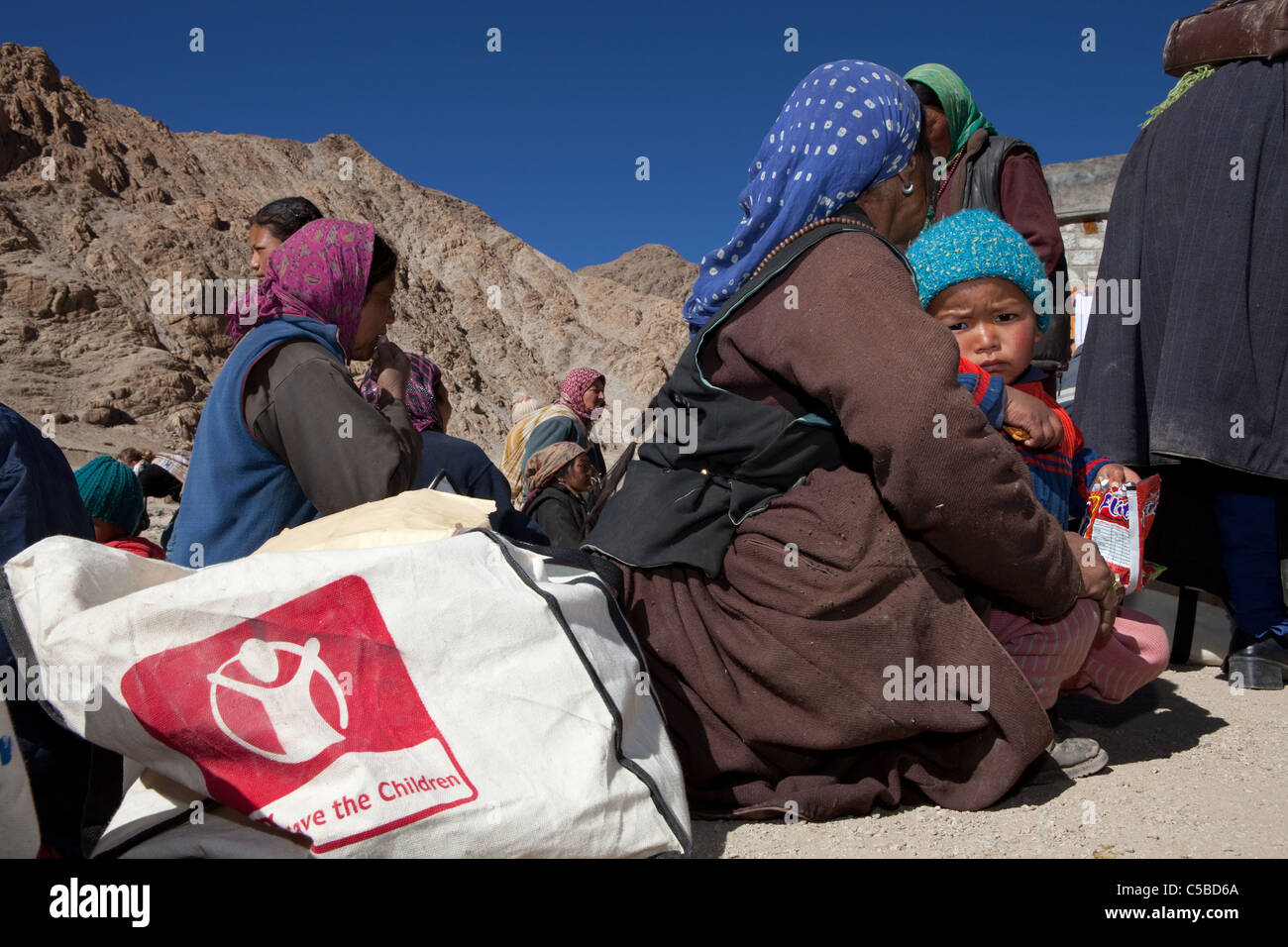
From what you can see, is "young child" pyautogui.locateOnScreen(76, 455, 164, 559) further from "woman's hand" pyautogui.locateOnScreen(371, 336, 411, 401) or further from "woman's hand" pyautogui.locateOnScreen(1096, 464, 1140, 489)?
"woman's hand" pyautogui.locateOnScreen(1096, 464, 1140, 489)

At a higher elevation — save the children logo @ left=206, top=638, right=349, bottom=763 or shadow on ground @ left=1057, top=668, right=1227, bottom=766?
save the children logo @ left=206, top=638, right=349, bottom=763

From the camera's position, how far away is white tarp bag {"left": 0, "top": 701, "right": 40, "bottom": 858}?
138 centimetres

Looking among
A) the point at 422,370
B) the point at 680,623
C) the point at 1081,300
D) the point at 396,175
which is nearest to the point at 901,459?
the point at 680,623

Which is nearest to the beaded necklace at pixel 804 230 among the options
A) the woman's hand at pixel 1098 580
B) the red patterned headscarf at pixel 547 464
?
the woman's hand at pixel 1098 580

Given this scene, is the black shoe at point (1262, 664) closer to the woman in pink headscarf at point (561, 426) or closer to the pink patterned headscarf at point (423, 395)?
the pink patterned headscarf at point (423, 395)

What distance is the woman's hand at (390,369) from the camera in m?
3.75

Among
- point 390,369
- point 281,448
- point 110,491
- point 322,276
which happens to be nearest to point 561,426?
point 390,369

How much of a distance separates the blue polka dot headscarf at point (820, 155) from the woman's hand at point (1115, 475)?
3.39 ft

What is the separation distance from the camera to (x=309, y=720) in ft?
4.92

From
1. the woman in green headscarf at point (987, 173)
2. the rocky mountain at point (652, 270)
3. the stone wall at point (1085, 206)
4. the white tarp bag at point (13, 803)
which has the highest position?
the rocky mountain at point (652, 270)

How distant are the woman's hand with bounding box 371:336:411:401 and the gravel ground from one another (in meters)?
2.29

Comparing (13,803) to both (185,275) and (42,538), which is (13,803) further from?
(185,275)

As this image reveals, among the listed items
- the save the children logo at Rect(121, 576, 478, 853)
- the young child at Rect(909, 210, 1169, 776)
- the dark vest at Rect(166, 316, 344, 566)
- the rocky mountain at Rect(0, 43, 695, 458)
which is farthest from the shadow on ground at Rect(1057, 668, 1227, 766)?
the rocky mountain at Rect(0, 43, 695, 458)

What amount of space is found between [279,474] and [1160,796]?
2.26m
